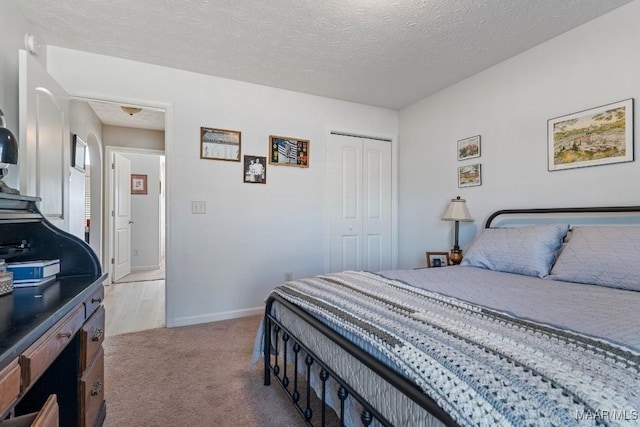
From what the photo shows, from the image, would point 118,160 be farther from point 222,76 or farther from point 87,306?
point 87,306

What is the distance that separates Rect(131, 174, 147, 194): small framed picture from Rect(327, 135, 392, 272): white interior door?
4.02 m

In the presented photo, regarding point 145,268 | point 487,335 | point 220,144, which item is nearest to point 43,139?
point 220,144

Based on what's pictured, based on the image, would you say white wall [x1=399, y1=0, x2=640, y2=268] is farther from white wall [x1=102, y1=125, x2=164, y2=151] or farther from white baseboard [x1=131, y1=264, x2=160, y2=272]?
white baseboard [x1=131, y1=264, x2=160, y2=272]

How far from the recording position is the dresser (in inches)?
29.4

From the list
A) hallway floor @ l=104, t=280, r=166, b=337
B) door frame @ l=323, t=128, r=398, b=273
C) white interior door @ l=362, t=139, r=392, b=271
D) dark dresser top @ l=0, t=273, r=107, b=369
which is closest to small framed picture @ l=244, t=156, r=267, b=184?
door frame @ l=323, t=128, r=398, b=273

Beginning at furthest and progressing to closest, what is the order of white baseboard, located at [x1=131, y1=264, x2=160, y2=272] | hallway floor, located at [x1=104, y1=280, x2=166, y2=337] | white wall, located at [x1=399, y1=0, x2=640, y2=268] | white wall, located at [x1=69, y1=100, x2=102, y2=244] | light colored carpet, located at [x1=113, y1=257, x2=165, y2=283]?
white baseboard, located at [x1=131, y1=264, x2=160, y2=272]
light colored carpet, located at [x1=113, y1=257, x2=165, y2=283]
white wall, located at [x1=69, y1=100, x2=102, y2=244]
hallway floor, located at [x1=104, y1=280, x2=166, y2=337]
white wall, located at [x1=399, y1=0, x2=640, y2=268]

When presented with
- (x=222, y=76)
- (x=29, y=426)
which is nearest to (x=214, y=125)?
(x=222, y=76)

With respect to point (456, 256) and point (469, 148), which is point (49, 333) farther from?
point (469, 148)

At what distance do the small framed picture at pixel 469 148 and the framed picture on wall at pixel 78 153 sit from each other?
153 inches

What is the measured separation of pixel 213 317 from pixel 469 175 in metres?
2.89

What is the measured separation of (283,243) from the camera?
3.41 meters

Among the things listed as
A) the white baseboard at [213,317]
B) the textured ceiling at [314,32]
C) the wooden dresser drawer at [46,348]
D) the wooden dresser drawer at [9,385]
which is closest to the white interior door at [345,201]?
the textured ceiling at [314,32]

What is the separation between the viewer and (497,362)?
77cm

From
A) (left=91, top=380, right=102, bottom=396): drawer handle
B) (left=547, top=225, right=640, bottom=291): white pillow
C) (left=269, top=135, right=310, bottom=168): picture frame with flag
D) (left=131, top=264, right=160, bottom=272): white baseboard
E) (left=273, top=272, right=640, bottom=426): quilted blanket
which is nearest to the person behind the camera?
(left=273, top=272, right=640, bottom=426): quilted blanket
